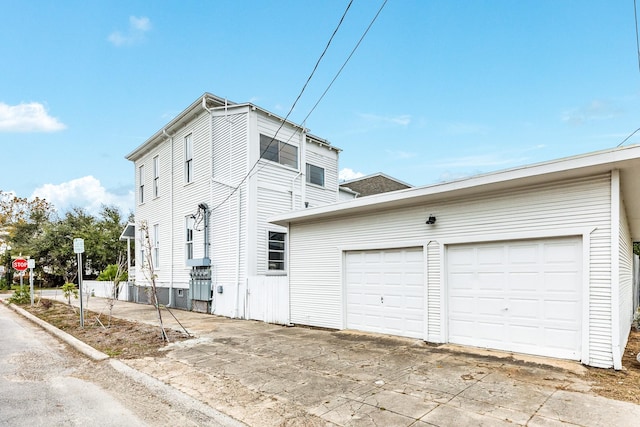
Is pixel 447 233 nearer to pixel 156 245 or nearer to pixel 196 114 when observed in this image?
pixel 196 114

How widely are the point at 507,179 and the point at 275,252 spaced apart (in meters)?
8.80

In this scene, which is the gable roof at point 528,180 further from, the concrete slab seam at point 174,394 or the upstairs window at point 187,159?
the upstairs window at point 187,159

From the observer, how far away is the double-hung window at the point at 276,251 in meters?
13.1

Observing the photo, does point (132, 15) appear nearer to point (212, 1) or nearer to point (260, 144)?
point (212, 1)

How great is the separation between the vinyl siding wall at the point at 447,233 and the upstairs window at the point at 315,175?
5021 millimetres

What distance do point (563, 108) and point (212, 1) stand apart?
39.7 feet

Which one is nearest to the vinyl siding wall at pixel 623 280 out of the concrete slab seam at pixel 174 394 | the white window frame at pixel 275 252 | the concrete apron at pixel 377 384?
the concrete apron at pixel 377 384

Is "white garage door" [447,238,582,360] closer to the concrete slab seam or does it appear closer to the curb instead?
the concrete slab seam

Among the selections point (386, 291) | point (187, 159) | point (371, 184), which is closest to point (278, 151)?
point (187, 159)

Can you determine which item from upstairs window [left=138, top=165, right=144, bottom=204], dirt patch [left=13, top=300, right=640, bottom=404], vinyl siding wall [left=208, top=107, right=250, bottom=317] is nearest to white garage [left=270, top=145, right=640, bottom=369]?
dirt patch [left=13, top=300, right=640, bottom=404]

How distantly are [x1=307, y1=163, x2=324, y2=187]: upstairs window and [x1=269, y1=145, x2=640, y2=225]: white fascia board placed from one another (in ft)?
20.4


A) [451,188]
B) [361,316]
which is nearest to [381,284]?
[361,316]

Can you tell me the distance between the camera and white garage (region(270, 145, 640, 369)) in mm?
5621

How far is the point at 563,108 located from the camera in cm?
1295
